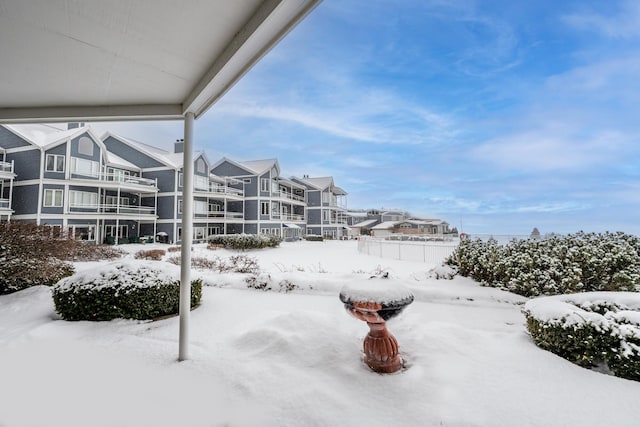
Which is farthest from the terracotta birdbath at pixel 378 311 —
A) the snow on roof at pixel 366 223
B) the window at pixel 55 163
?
the snow on roof at pixel 366 223

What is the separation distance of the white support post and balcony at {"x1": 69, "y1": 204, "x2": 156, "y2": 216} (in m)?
19.6

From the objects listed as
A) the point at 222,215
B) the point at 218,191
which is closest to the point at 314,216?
the point at 222,215

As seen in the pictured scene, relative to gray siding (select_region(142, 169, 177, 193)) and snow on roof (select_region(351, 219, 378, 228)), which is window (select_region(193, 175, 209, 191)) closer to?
gray siding (select_region(142, 169, 177, 193))

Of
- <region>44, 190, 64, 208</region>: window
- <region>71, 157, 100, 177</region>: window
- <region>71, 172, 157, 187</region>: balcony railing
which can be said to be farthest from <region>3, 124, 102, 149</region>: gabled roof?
<region>44, 190, 64, 208</region>: window

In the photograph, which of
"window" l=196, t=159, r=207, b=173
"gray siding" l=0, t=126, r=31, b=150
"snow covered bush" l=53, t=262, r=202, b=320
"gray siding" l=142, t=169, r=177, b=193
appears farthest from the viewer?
"window" l=196, t=159, r=207, b=173

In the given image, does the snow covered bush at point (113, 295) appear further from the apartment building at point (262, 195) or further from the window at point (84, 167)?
the apartment building at point (262, 195)

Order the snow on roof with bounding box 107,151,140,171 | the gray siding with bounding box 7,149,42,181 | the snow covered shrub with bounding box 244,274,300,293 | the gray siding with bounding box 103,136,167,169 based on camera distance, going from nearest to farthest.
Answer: the snow covered shrub with bounding box 244,274,300,293 < the gray siding with bounding box 7,149,42,181 < the snow on roof with bounding box 107,151,140,171 < the gray siding with bounding box 103,136,167,169

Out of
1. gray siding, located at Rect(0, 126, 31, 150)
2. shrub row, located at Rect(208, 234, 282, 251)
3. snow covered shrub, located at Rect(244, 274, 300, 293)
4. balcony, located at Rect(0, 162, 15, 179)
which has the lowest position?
snow covered shrub, located at Rect(244, 274, 300, 293)

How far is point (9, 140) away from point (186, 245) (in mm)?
22648

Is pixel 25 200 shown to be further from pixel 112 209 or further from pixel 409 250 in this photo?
pixel 409 250

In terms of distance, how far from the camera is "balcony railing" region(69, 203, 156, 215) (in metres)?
17.6

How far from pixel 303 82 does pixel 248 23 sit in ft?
30.0

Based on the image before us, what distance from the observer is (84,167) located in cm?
1814

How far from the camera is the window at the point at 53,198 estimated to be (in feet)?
53.7
